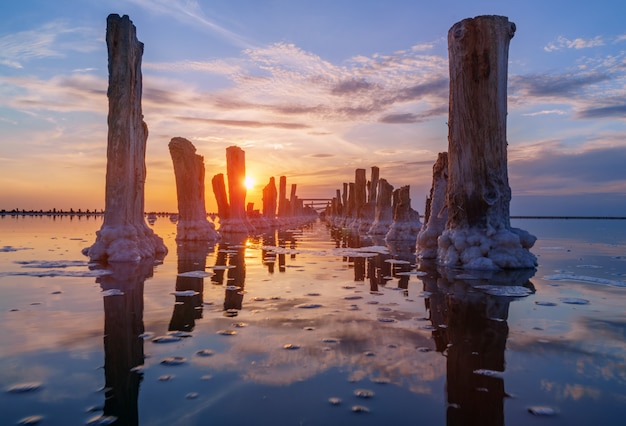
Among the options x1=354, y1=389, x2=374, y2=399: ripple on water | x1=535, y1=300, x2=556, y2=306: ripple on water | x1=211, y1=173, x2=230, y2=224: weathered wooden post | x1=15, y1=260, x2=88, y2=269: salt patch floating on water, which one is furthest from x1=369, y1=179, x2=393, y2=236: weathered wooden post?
x1=354, y1=389, x2=374, y2=399: ripple on water

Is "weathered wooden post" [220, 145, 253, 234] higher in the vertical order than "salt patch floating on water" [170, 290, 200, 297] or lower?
higher

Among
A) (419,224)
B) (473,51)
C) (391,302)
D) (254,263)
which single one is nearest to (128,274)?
(254,263)

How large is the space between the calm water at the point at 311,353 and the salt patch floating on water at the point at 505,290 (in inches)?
1.2

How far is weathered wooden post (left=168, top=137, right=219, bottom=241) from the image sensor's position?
54.9 ft

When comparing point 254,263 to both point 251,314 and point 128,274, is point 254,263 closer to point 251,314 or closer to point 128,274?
point 128,274

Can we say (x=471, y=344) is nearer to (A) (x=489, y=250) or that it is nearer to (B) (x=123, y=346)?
(B) (x=123, y=346)

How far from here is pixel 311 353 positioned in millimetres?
3383

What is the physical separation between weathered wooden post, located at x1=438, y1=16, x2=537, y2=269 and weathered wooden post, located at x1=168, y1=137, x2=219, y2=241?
1089 centimetres

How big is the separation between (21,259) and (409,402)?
1090 cm

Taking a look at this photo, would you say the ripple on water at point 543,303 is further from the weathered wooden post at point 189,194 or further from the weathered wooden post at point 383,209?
the weathered wooden post at point 383,209

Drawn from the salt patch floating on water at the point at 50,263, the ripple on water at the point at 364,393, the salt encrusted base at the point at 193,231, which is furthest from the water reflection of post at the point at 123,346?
the salt encrusted base at the point at 193,231

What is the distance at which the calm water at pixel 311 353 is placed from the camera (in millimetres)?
2395

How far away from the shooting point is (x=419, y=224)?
1977 centimetres

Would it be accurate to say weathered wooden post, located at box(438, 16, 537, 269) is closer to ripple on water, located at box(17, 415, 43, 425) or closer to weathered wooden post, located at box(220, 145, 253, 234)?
ripple on water, located at box(17, 415, 43, 425)
